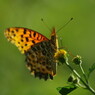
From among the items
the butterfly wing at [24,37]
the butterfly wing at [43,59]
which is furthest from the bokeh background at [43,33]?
the butterfly wing at [43,59]

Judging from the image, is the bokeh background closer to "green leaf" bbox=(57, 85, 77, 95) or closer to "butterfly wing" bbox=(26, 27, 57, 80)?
"butterfly wing" bbox=(26, 27, 57, 80)

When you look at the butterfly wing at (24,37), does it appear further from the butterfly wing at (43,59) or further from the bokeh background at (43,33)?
the bokeh background at (43,33)

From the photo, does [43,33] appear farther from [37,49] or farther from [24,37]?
[37,49]

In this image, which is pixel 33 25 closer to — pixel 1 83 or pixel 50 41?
pixel 1 83

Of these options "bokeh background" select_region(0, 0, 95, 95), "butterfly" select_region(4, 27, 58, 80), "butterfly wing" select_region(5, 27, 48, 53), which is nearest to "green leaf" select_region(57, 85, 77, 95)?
"butterfly" select_region(4, 27, 58, 80)

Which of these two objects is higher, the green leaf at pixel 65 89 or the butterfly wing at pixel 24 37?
the butterfly wing at pixel 24 37

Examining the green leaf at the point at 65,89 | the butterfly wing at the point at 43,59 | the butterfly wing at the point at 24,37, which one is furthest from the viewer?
the butterfly wing at the point at 24,37
